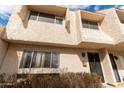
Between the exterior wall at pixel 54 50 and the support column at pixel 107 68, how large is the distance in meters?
1.53

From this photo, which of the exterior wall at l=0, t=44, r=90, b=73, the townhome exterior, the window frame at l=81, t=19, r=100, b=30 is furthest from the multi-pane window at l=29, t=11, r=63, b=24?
the exterior wall at l=0, t=44, r=90, b=73

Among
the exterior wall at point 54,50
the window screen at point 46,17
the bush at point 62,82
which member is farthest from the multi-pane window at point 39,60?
the window screen at point 46,17

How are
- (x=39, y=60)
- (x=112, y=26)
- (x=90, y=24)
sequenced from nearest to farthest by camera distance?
(x=39, y=60) → (x=112, y=26) → (x=90, y=24)

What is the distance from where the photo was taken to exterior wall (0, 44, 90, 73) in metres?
6.12

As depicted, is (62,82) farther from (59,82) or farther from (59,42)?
(59,42)

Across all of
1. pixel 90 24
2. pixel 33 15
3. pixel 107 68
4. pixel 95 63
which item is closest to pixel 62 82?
pixel 95 63

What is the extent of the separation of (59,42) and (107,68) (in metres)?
4.52

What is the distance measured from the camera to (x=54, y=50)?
7418 mm

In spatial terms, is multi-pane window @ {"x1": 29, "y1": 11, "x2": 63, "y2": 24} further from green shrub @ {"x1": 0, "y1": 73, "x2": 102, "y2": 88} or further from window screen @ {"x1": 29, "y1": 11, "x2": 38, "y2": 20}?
green shrub @ {"x1": 0, "y1": 73, "x2": 102, "y2": 88}

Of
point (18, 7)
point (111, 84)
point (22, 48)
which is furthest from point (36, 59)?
point (111, 84)
